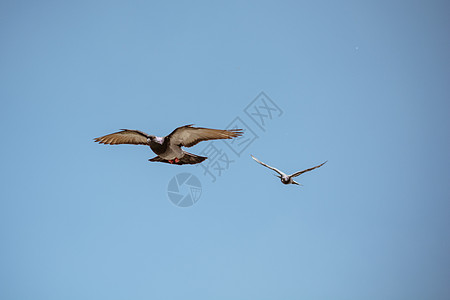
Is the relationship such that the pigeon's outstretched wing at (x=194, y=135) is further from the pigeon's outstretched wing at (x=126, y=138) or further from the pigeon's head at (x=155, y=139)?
the pigeon's outstretched wing at (x=126, y=138)

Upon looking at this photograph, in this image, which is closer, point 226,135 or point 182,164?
point 226,135

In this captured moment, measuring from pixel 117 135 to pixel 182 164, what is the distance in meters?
2.77

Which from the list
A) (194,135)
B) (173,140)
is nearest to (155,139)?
(173,140)

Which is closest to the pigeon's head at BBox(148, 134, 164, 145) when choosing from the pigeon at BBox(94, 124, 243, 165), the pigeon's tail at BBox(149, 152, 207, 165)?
the pigeon at BBox(94, 124, 243, 165)

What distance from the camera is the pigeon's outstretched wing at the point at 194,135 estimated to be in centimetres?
1322

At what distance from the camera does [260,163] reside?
20.1 m

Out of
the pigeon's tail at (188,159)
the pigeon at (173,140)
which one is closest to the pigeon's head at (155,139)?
the pigeon at (173,140)

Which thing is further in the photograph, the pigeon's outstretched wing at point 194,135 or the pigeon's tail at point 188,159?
the pigeon's tail at point 188,159

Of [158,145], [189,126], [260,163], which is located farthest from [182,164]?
[260,163]

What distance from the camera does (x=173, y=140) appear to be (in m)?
14.1

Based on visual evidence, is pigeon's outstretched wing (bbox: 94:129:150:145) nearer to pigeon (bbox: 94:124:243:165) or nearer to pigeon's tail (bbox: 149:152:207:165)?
pigeon (bbox: 94:124:243:165)

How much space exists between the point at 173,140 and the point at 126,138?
2147 mm

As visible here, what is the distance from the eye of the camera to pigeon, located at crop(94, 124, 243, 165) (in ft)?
44.7

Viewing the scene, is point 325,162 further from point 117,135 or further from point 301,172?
point 117,135
